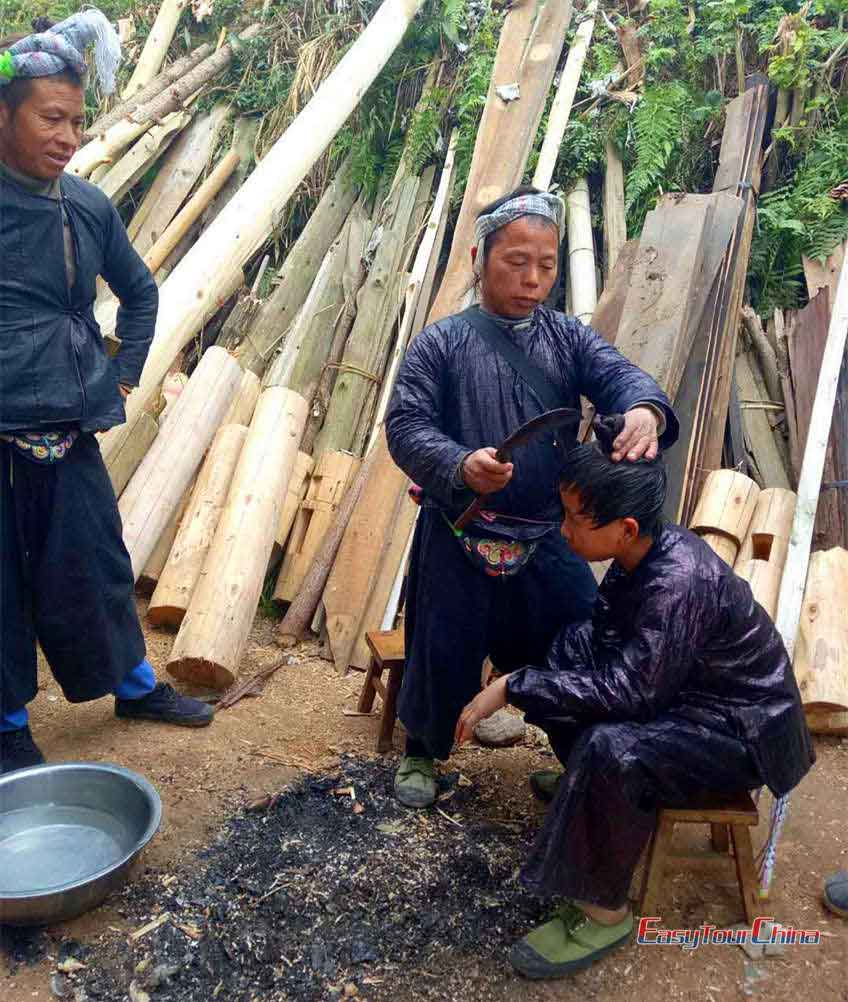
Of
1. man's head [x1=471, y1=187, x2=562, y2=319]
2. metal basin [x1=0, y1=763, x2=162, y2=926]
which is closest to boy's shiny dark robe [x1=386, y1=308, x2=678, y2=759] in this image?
man's head [x1=471, y1=187, x2=562, y2=319]

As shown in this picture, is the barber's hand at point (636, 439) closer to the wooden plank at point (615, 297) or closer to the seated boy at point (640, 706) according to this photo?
the seated boy at point (640, 706)

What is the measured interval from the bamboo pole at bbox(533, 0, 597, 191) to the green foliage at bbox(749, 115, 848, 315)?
1338 millimetres

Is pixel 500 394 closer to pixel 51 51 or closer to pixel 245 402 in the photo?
pixel 51 51

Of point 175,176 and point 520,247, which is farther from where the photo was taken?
point 175,176

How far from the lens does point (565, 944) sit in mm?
2227

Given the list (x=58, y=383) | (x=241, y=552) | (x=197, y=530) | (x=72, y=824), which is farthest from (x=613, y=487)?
(x=197, y=530)

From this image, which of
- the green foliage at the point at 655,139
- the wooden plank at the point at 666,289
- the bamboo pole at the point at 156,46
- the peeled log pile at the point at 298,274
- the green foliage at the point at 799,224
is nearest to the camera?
the wooden plank at the point at 666,289

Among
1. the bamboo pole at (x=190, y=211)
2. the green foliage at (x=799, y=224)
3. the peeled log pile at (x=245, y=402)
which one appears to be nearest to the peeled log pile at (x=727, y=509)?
the green foliage at (x=799, y=224)

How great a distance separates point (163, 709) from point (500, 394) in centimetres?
194

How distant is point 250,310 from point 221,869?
13.2 feet

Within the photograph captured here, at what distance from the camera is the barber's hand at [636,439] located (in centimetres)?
221

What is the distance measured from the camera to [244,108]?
646cm

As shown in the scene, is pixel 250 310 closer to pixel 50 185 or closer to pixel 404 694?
pixel 50 185

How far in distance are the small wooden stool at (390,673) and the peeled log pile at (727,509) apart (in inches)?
63.4
